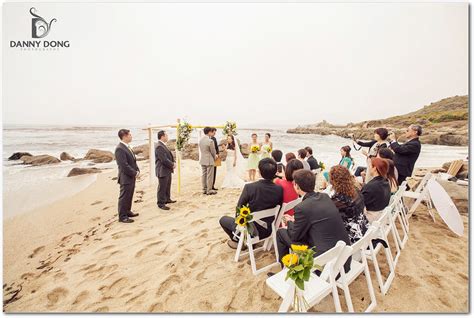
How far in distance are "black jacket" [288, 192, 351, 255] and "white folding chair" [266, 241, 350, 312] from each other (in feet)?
0.70

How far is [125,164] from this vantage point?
160 inches

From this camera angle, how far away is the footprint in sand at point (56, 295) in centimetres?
236

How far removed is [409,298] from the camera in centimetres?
215

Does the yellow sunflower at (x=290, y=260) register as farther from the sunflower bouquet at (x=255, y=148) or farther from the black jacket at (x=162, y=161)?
the sunflower bouquet at (x=255, y=148)

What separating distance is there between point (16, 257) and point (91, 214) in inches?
64.5

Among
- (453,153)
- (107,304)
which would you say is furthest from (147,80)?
(453,153)

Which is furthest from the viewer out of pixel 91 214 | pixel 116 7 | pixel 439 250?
pixel 91 214

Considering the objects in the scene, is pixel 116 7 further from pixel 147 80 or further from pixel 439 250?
pixel 439 250

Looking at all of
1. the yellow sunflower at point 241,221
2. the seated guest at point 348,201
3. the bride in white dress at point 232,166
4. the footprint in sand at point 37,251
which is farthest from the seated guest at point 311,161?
the footprint in sand at point 37,251

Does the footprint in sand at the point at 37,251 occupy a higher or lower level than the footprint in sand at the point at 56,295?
lower

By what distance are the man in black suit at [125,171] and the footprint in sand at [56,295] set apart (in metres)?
1.73

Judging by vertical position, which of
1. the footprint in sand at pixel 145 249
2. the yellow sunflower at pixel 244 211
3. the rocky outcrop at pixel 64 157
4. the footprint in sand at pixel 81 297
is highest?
the yellow sunflower at pixel 244 211

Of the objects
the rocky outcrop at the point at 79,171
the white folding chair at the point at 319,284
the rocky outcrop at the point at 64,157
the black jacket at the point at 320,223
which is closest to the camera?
the white folding chair at the point at 319,284

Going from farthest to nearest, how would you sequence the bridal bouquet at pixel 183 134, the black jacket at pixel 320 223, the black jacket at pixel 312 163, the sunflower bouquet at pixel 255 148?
the sunflower bouquet at pixel 255 148 < the bridal bouquet at pixel 183 134 < the black jacket at pixel 312 163 < the black jacket at pixel 320 223
